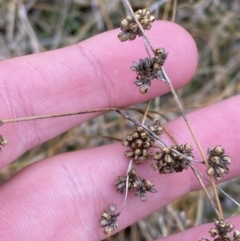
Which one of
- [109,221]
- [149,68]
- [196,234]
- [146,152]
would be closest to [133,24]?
[149,68]

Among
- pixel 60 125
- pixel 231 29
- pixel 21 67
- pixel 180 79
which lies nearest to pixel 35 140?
pixel 60 125

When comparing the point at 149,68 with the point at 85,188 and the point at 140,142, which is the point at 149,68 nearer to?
the point at 140,142

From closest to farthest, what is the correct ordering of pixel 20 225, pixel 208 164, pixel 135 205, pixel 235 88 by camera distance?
pixel 208 164
pixel 20 225
pixel 135 205
pixel 235 88

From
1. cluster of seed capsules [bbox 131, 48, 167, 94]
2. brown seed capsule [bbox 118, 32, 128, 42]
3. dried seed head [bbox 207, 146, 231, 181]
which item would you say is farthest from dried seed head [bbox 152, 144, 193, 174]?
brown seed capsule [bbox 118, 32, 128, 42]

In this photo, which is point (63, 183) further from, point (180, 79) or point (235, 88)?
point (235, 88)

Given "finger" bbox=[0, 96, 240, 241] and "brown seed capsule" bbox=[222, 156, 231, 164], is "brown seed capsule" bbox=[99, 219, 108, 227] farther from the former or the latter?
"brown seed capsule" bbox=[222, 156, 231, 164]

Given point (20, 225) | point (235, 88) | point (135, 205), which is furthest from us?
point (235, 88)

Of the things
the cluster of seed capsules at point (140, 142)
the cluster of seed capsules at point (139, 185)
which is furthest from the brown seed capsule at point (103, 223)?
the cluster of seed capsules at point (140, 142)

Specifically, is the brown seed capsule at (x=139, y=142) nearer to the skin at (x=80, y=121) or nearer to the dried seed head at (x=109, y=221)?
the skin at (x=80, y=121)
